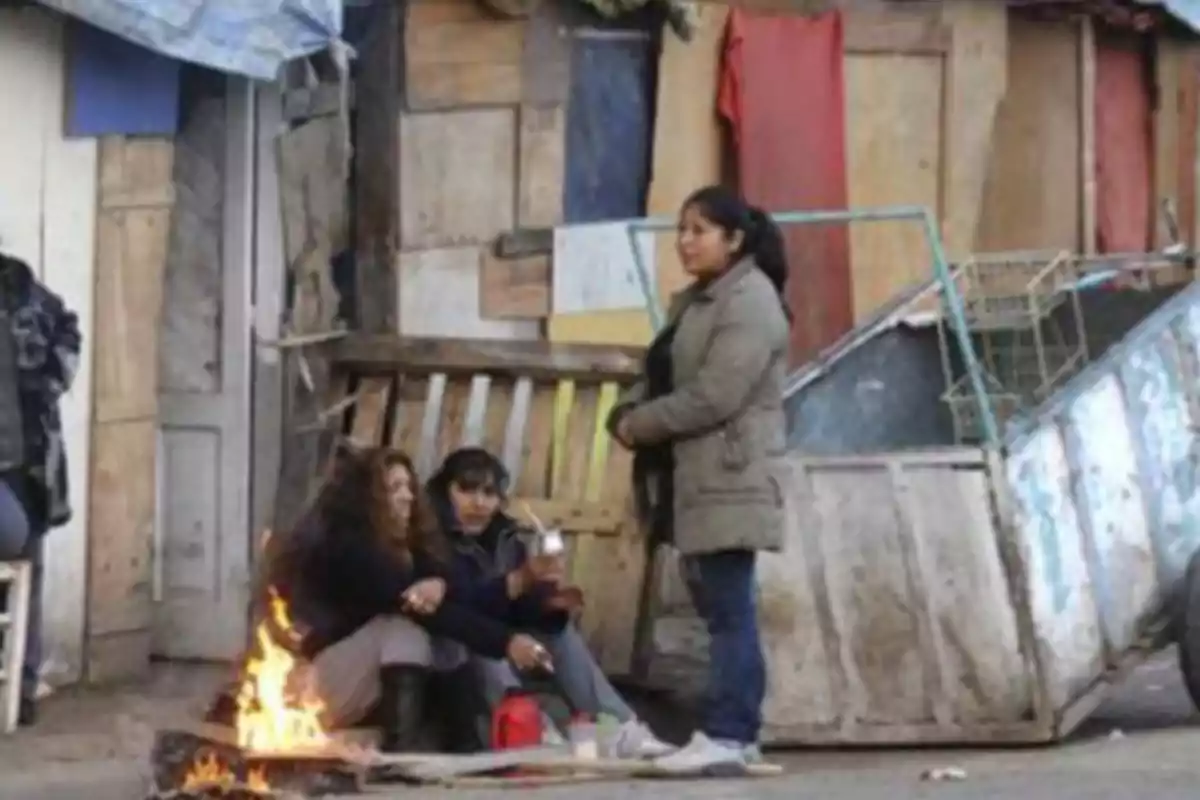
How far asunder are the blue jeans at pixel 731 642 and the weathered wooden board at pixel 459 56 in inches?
145

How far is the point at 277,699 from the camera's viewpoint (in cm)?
947

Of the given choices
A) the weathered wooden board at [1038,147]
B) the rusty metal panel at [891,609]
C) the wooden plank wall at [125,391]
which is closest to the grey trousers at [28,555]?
the wooden plank wall at [125,391]

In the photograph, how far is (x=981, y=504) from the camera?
1012 cm

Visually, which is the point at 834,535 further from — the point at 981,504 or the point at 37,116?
the point at 37,116

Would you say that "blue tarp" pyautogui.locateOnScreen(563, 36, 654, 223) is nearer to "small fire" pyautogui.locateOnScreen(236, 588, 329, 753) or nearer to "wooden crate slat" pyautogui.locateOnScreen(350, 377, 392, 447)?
"wooden crate slat" pyautogui.locateOnScreen(350, 377, 392, 447)

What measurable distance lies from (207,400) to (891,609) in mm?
3311

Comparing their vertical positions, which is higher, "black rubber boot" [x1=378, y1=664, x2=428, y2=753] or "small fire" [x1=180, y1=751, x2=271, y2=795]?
"black rubber boot" [x1=378, y1=664, x2=428, y2=753]

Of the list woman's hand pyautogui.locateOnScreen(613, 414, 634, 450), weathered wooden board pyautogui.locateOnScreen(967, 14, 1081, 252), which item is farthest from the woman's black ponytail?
weathered wooden board pyautogui.locateOnScreen(967, 14, 1081, 252)

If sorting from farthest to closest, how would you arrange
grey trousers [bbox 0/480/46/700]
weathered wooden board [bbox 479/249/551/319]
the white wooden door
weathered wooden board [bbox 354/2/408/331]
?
weathered wooden board [bbox 479/249/551/319], weathered wooden board [bbox 354/2/408/331], the white wooden door, grey trousers [bbox 0/480/46/700]

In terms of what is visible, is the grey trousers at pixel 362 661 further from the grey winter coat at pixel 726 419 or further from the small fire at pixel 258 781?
the grey winter coat at pixel 726 419

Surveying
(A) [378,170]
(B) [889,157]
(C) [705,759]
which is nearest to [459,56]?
(A) [378,170]

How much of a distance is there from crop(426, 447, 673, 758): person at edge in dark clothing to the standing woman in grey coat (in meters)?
0.36

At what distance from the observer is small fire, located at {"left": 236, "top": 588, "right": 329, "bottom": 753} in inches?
365

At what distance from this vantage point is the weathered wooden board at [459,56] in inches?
492
